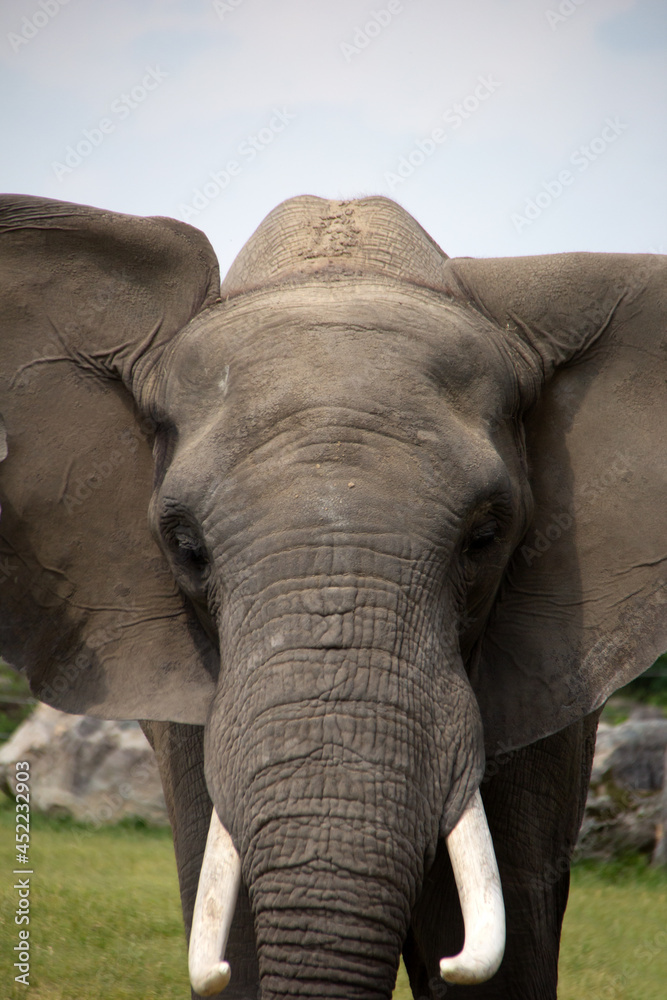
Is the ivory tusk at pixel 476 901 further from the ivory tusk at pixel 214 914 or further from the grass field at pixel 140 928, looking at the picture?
the grass field at pixel 140 928

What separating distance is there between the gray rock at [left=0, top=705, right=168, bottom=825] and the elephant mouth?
756cm

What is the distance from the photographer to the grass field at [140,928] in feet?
19.0

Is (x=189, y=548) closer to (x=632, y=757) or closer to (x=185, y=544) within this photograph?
(x=185, y=544)

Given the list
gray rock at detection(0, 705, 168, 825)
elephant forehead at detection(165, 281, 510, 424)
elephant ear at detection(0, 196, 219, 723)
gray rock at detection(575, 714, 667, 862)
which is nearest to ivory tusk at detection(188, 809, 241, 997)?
elephant ear at detection(0, 196, 219, 723)

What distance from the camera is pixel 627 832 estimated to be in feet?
28.4

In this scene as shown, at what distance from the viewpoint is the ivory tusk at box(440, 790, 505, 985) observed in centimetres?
250

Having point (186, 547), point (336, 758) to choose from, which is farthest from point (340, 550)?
point (186, 547)

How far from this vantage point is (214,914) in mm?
2725

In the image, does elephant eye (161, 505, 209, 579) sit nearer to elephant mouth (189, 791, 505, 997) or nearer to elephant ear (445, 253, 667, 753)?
elephant mouth (189, 791, 505, 997)

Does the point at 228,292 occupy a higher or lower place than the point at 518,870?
higher

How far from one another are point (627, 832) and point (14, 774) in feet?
17.4

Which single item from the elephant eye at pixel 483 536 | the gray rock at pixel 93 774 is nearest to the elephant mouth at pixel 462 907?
the elephant eye at pixel 483 536

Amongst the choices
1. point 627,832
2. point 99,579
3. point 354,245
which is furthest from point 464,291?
point 627,832

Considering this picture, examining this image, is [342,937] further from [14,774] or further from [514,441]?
[14,774]
